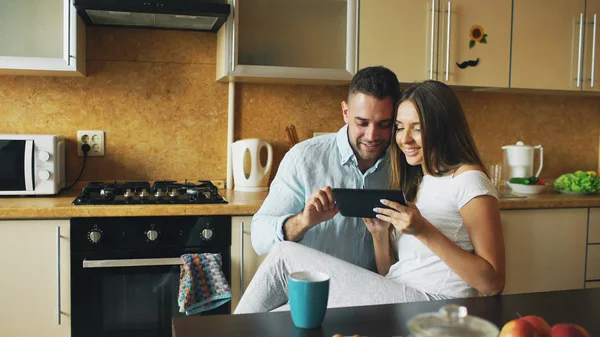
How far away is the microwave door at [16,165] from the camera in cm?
240

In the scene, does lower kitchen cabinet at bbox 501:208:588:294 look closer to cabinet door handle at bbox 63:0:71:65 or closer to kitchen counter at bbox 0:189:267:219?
kitchen counter at bbox 0:189:267:219

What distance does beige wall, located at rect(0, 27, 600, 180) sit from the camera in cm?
274

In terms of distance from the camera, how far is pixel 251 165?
2.79 m

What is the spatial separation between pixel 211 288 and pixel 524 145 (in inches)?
71.7

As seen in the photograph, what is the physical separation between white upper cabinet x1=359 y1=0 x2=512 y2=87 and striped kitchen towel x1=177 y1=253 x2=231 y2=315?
109 cm

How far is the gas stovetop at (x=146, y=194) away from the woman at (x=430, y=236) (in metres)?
0.91

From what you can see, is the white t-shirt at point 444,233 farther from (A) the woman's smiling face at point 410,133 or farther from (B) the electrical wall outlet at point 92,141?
(B) the electrical wall outlet at point 92,141

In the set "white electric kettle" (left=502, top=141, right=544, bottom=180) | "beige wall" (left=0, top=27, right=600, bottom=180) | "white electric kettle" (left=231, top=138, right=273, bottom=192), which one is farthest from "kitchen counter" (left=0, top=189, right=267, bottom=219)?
"white electric kettle" (left=502, top=141, right=544, bottom=180)

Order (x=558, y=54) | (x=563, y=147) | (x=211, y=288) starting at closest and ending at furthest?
1. (x=211, y=288)
2. (x=558, y=54)
3. (x=563, y=147)

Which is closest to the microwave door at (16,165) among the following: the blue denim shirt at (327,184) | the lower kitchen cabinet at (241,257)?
the lower kitchen cabinet at (241,257)

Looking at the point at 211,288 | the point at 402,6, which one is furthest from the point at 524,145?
the point at 211,288

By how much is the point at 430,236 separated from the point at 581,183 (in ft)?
5.96

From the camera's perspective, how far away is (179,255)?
232 centimetres

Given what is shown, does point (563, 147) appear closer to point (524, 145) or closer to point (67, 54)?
point (524, 145)
